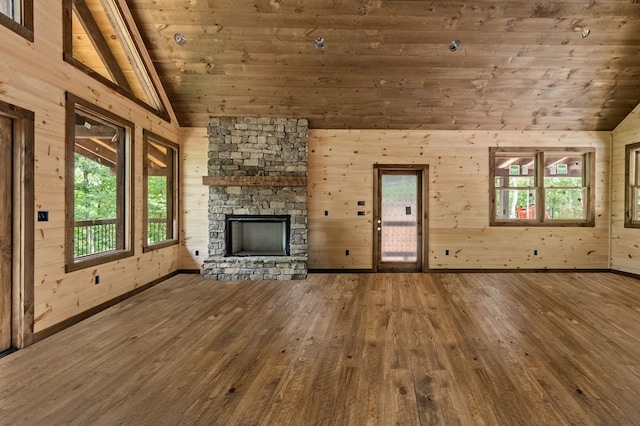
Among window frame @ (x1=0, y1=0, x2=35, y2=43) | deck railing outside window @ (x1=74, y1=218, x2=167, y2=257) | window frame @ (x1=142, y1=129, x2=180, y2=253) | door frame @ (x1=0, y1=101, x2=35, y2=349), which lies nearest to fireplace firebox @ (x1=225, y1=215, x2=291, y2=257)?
window frame @ (x1=142, y1=129, x2=180, y2=253)

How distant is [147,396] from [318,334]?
4.95 feet

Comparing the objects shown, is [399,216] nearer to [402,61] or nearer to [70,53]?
[402,61]

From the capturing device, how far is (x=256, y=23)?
4203 mm

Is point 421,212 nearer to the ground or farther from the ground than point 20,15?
nearer to the ground

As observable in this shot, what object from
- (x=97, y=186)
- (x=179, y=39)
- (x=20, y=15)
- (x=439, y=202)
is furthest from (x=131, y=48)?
(x=439, y=202)

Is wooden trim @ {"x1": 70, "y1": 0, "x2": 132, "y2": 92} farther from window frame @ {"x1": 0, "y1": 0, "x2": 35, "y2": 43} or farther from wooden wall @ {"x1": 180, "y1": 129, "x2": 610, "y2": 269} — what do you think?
wooden wall @ {"x1": 180, "y1": 129, "x2": 610, "y2": 269}

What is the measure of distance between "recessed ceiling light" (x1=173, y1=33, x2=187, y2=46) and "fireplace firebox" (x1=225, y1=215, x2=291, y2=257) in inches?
111

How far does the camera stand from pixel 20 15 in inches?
109

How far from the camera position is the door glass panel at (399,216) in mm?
6160

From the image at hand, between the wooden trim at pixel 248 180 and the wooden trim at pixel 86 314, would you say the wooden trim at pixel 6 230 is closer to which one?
the wooden trim at pixel 86 314

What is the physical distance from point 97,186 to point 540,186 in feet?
24.7

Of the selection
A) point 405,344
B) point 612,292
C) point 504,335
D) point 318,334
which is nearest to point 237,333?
point 318,334

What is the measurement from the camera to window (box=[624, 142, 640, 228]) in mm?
5625

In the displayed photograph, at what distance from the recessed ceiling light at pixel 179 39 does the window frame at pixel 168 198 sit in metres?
1.39
